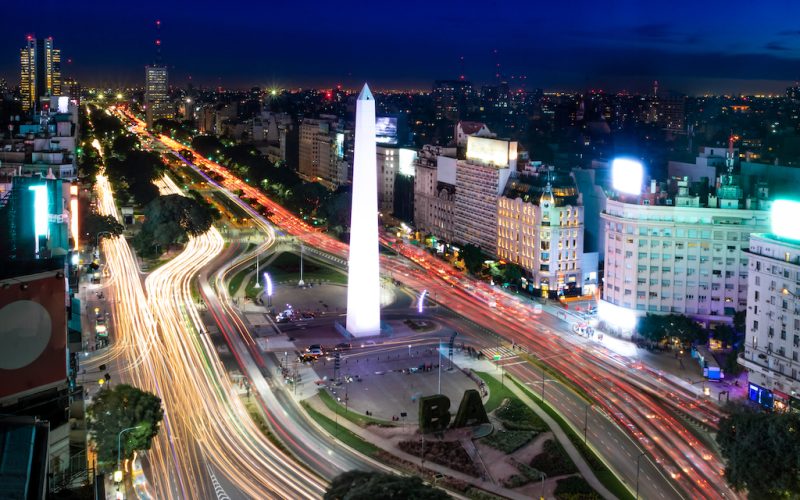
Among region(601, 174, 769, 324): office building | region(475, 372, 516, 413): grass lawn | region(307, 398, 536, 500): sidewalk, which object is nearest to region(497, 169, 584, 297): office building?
region(601, 174, 769, 324): office building

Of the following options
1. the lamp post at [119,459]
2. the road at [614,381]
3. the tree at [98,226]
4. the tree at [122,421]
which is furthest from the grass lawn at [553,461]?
the tree at [98,226]

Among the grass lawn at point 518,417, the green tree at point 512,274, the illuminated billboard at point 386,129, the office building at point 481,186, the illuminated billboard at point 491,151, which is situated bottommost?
the grass lawn at point 518,417

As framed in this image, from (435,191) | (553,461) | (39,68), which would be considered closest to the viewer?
(553,461)

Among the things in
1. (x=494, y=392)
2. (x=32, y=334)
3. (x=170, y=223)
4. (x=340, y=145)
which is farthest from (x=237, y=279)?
(x=340, y=145)

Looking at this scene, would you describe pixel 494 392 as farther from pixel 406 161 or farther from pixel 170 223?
pixel 406 161

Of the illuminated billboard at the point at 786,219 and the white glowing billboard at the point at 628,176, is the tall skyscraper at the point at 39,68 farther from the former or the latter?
the illuminated billboard at the point at 786,219

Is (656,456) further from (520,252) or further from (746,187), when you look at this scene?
(520,252)
